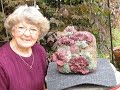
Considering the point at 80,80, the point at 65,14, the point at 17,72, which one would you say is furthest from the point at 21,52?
the point at 65,14

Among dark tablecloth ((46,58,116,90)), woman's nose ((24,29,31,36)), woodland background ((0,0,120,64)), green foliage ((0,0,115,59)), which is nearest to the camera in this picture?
dark tablecloth ((46,58,116,90))

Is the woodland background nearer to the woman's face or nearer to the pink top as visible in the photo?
the pink top

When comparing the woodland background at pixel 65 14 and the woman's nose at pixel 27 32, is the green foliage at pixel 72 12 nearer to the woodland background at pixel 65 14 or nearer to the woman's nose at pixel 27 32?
the woodland background at pixel 65 14

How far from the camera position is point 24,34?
2531 millimetres

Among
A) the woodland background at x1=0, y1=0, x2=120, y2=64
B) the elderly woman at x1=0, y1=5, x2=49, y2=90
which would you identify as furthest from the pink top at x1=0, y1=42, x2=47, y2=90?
the woodland background at x1=0, y1=0, x2=120, y2=64

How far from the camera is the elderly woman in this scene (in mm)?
2519

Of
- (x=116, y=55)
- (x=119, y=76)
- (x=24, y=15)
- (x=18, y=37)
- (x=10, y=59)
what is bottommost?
(x=116, y=55)

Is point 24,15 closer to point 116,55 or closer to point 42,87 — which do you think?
point 42,87

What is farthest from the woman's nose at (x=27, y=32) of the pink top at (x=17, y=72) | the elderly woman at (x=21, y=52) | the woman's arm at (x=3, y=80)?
the woman's arm at (x=3, y=80)

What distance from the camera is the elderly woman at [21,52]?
2.52 meters

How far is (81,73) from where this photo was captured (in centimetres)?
249

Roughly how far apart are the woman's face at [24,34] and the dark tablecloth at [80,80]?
0.99 feet

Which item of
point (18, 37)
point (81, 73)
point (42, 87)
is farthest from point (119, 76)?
point (18, 37)

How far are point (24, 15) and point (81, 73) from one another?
1.95 feet
